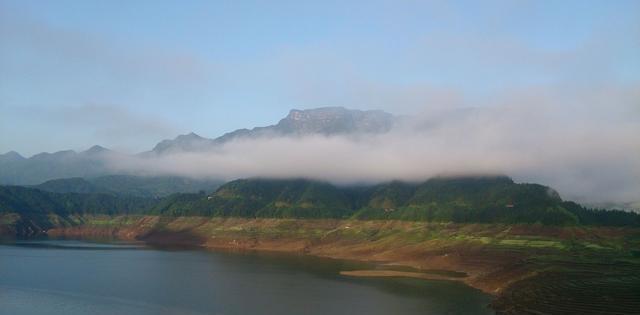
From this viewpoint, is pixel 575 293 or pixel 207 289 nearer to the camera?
pixel 575 293

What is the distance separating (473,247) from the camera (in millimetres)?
121750

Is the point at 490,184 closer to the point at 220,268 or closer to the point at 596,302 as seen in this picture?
the point at 220,268

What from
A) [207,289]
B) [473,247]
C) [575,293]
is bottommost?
[207,289]

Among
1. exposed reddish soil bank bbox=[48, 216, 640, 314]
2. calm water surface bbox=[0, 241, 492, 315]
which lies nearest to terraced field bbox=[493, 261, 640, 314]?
exposed reddish soil bank bbox=[48, 216, 640, 314]

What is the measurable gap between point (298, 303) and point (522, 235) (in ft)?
251

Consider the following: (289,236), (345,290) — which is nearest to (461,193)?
(289,236)

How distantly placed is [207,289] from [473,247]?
64416mm

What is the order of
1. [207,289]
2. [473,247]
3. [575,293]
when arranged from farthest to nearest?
[473,247]
[207,289]
[575,293]

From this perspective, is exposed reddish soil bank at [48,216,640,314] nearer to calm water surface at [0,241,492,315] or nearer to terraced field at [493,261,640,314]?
terraced field at [493,261,640,314]

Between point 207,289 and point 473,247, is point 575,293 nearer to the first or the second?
point 207,289

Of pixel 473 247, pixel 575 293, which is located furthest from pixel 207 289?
pixel 473 247

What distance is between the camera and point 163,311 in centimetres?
6316

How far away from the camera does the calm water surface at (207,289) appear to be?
65.7 meters

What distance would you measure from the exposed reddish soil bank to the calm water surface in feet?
23.2
